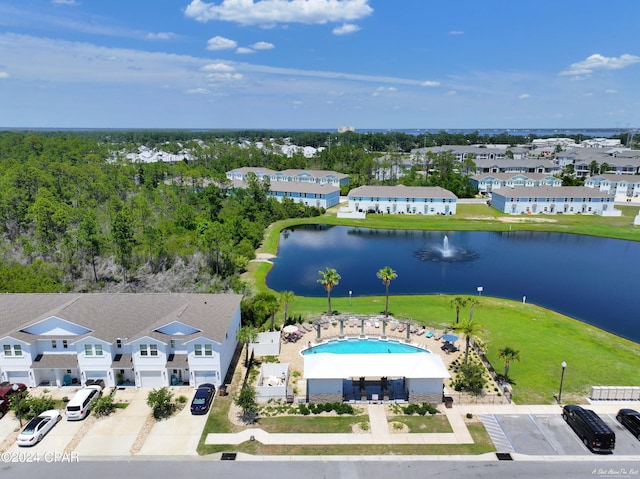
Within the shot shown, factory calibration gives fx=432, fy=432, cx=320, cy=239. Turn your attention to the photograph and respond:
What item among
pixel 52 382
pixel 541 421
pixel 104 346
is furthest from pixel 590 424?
pixel 52 382

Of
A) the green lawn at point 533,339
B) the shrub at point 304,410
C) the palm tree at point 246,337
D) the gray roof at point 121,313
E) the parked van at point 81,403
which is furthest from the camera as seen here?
the palm tree at point 246,337

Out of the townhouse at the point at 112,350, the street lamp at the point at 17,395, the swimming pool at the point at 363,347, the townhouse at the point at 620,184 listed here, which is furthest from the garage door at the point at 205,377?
the townhouse at the point at 620,184

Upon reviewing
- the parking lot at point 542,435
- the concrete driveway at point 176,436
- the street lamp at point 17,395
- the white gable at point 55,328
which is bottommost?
the concrete driveway at point 176,436

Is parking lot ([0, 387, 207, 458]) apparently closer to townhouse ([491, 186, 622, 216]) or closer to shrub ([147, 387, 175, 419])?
shrub ([147, 387, 175, 419])

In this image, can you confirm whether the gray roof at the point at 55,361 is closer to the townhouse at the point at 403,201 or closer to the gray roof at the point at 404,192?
the townhouse at the point at 403,201

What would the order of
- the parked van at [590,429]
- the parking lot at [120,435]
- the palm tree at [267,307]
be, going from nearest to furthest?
the parked van at [590,429] → the parking lot at [120,435] → the palm tree at [267,307]

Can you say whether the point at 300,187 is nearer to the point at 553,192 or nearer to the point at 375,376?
the point at 553,192

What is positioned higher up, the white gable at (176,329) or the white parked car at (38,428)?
the white gable at (176,329)
